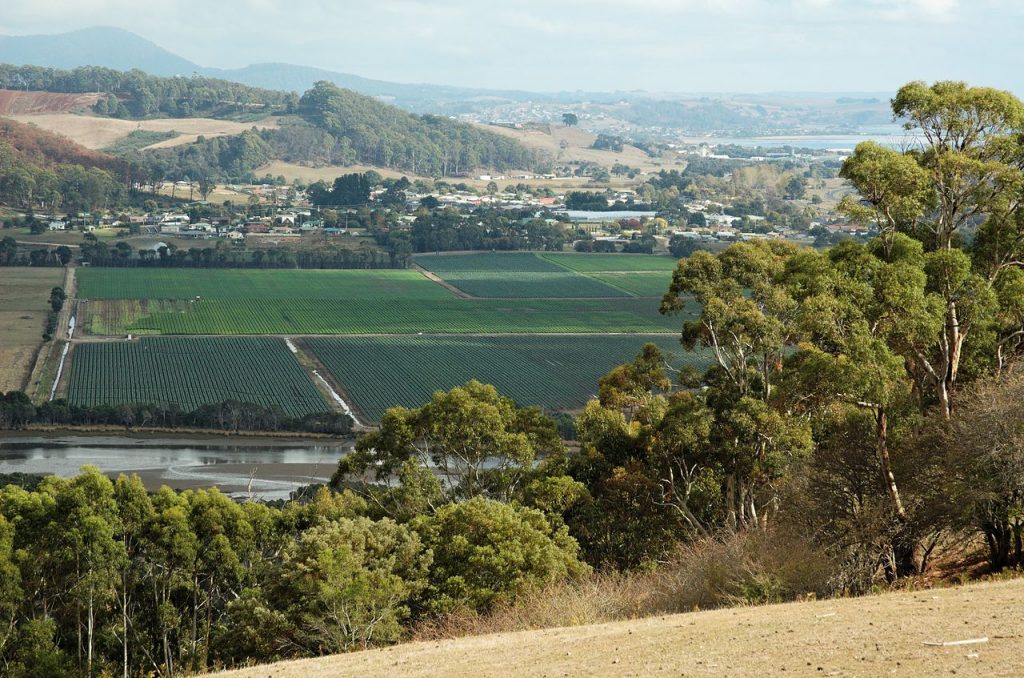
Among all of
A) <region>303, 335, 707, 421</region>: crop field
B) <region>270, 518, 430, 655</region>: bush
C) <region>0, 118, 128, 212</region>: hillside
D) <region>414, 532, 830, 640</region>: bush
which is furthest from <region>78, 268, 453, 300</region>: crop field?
<region>414, 532, 830, 640</region>: bush

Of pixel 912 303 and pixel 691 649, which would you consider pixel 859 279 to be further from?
pixel 691 649

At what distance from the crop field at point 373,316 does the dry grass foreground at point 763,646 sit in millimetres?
61116

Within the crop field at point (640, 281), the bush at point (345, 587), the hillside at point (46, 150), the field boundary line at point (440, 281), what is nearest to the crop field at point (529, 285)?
the field boundary line at point (440, 281)

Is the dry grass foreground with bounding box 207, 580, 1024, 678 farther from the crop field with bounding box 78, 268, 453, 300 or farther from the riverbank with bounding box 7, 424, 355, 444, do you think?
the crop field with bounding box 78, 268, 453, 300

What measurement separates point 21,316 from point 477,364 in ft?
92.8

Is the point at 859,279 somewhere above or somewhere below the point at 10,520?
above

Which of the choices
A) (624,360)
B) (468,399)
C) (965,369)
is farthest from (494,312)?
(965,369)

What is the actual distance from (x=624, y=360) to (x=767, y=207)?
97436 millimetres

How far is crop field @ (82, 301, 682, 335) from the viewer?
251ft

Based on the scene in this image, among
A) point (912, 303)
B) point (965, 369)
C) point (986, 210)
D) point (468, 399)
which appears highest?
point (986, 210)

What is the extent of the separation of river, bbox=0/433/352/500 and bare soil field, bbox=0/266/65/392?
9.82 m

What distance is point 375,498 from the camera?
26938mm

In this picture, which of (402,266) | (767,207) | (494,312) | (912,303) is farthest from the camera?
(767,207)

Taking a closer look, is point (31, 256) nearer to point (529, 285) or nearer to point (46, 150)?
point (529, 285)
